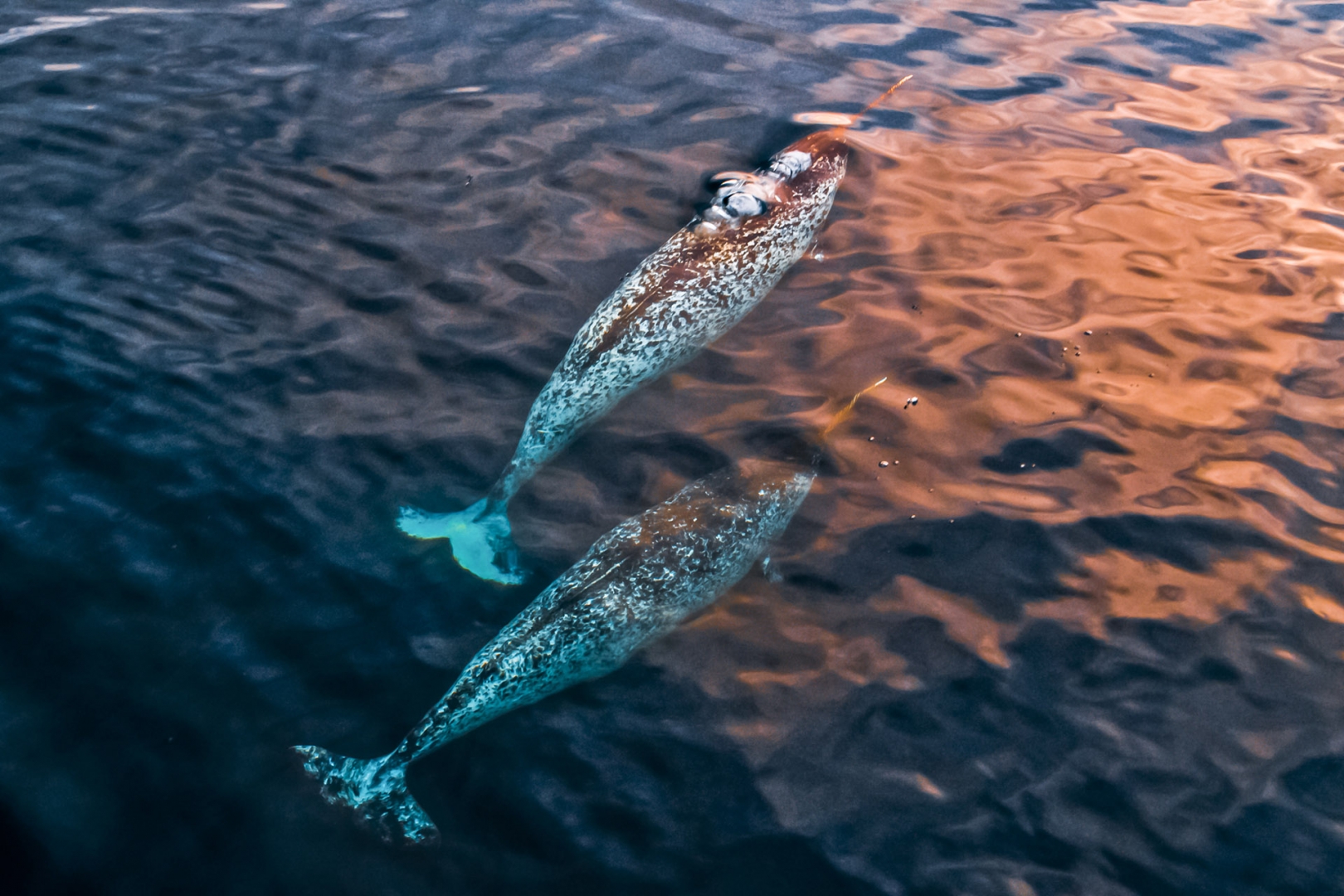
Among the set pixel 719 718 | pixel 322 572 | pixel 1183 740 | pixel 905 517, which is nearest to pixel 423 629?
pixel 322 572

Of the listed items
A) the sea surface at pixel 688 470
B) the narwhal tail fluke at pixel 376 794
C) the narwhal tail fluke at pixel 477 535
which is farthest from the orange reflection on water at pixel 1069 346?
the narwhal tail fluke at pixel 376 794

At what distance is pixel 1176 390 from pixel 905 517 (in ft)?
7.19

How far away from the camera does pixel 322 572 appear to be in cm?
440

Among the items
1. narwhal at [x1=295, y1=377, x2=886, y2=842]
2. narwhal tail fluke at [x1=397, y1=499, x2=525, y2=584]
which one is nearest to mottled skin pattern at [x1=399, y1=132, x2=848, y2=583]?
narwhal tail fluke at [x1=397, y1=499, x2=525, y2=584]

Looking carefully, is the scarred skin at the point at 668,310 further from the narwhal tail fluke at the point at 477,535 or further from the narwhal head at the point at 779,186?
the narwhal tail fluke at the point at 477,535

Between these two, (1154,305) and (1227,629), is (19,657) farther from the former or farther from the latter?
(1154,305)

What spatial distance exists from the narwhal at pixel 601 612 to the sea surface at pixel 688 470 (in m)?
0.12

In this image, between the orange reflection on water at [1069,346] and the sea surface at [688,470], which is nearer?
the sea surface at [688,470]

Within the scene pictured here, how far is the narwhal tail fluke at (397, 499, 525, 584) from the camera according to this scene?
4.38 meters

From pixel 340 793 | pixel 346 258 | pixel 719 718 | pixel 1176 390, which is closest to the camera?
pixel 340 793

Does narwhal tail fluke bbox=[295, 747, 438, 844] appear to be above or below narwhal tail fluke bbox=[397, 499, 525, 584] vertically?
below

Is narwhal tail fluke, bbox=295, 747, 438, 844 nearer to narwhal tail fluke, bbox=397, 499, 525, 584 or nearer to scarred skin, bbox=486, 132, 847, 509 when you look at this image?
narwhal tail fluke, bbox=397, 499, 525, 584

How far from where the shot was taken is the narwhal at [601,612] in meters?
3.67

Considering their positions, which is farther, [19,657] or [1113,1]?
[1113,1]
